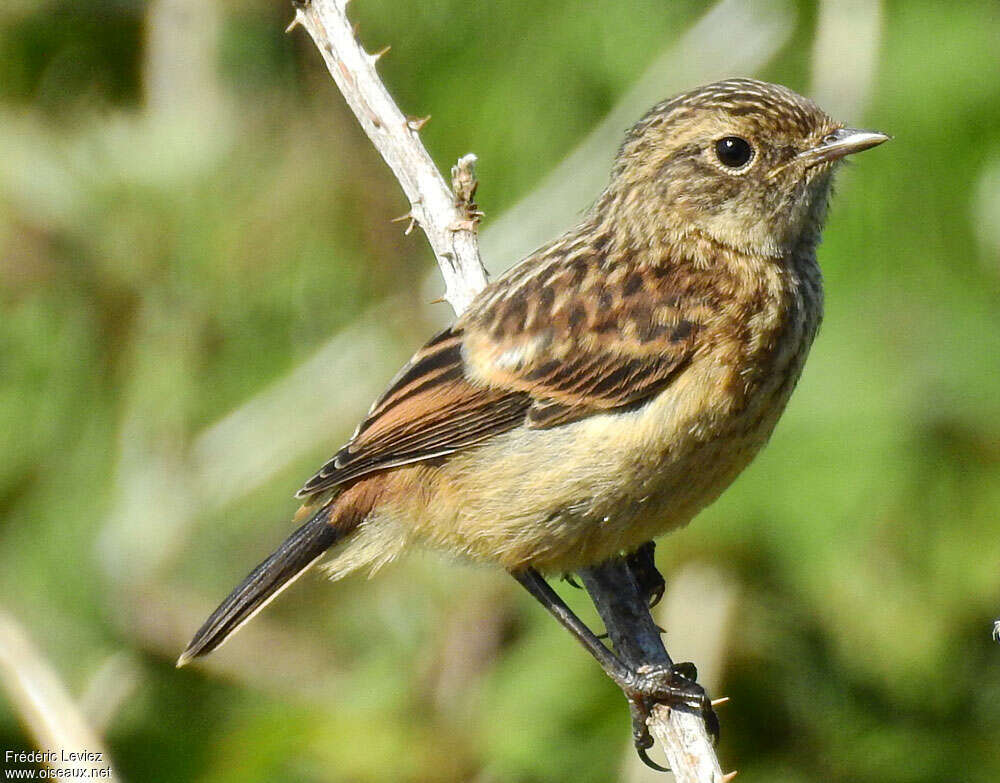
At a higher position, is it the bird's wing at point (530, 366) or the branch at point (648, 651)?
the bird's wing at point (530, 366)

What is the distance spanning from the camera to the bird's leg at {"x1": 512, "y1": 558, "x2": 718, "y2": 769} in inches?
172

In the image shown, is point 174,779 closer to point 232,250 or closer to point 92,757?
Answer: point 92,757

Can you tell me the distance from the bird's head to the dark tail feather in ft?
4.79

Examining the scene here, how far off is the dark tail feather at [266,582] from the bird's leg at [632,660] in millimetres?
650

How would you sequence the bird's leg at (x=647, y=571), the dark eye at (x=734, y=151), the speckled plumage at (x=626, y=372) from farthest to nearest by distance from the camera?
1. the bird's leg at (x=647, y=571)
2. the dark eye at (x=734, y=151)
3. the speckled plumage at (x=626, y=372)

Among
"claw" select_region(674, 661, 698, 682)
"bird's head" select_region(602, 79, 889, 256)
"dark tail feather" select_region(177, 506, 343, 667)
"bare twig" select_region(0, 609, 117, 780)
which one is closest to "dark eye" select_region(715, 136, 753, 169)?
"bird's head" select_region(602, 79, 889, 256)

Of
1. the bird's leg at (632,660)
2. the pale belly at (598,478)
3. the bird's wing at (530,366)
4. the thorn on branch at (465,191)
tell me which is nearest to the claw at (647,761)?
the bird's leg at (632,660)

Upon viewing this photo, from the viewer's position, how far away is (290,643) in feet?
21.2

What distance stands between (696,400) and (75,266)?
3.37 m

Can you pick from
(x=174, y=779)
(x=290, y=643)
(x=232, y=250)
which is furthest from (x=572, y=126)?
(x=174, y=779)

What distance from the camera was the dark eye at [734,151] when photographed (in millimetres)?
4707

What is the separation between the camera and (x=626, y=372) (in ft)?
15.0

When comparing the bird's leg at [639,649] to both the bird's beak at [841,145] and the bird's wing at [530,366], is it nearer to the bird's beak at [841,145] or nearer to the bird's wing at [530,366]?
the bird's wing at [530,366]

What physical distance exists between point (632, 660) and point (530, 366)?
3.17ft
